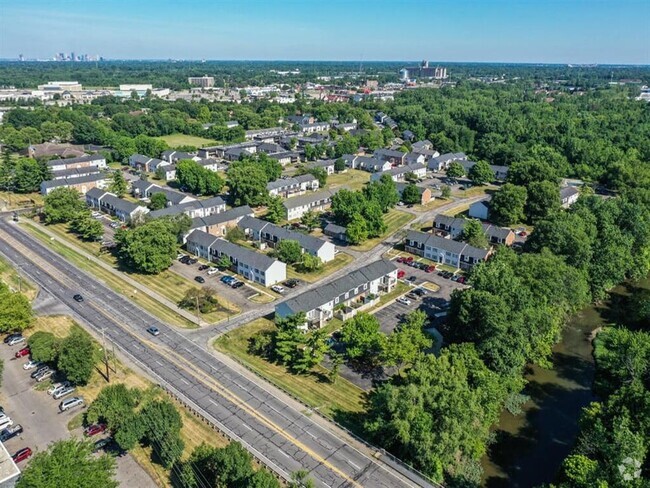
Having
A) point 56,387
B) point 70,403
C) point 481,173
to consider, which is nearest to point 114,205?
point 56,387

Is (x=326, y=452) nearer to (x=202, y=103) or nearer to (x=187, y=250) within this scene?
(x=187, y=250)

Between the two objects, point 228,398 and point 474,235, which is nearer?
point 228,398

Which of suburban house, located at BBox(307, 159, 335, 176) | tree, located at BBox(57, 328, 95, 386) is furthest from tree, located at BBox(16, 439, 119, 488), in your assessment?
suburban house, located at BBox(307, 159, 335, 176)

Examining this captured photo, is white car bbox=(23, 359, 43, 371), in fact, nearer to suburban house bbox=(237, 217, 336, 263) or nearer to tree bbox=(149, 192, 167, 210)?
suburban house bbox=(237, 217, 336, 263)

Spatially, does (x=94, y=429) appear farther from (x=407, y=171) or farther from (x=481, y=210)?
(x=407, y=171)

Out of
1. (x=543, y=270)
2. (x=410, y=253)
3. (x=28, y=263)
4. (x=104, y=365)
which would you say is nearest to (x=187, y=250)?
(x=28, y=263)

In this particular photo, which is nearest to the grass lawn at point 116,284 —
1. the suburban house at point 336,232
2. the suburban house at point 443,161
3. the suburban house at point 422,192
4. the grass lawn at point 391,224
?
the grass lawn at point 391,224
